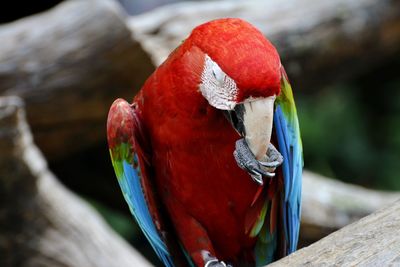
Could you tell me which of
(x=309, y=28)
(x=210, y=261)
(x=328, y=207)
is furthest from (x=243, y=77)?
(x=309, y=28)

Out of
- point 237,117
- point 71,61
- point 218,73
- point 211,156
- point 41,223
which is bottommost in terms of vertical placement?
point 41,223

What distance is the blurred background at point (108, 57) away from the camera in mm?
2570

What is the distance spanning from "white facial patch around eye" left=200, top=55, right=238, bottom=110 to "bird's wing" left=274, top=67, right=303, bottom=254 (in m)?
0.23

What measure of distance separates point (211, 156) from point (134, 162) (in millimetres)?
219

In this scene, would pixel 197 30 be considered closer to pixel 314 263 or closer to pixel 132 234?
pixel 314 263

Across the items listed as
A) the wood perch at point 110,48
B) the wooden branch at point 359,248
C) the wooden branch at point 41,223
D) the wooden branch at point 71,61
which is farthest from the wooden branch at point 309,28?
the wooden branch at point 359,248

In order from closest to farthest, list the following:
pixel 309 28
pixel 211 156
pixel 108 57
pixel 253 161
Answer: pixel 253 161 → pixel 211 156 → pixel 108 57 → pixel 309 28

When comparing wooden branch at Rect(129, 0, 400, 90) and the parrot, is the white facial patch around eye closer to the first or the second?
the parrot

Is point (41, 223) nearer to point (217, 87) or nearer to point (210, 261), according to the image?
point (210, 261)

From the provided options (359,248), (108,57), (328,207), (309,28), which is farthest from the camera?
(309,28)

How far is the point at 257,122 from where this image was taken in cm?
146

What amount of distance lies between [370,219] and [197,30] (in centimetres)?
56

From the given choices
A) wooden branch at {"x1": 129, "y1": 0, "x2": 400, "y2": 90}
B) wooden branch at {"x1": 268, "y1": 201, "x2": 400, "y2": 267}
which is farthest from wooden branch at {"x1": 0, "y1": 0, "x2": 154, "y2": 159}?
wooden branch at {"x1": 268, "y1": 201, "x2": 400, "y2": 267}

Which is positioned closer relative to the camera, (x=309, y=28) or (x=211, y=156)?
(x=211, y=156)
